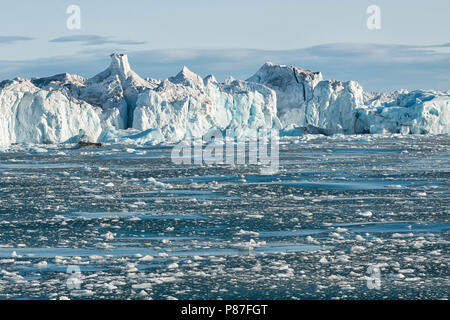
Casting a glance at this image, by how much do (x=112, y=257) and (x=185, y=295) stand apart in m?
1.75

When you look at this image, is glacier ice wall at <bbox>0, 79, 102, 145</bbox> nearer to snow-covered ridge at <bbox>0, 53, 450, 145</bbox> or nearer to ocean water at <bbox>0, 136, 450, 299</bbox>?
snow-covered ridge at <bbox>0, 53, 450, 145</bbox>

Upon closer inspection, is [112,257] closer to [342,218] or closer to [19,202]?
[342,218]

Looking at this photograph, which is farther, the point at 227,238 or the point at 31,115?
the point at 31,115

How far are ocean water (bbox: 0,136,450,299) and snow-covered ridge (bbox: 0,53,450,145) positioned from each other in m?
25.4

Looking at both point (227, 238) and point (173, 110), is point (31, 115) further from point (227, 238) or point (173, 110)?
point (227, 238)

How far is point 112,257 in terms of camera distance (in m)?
7.29

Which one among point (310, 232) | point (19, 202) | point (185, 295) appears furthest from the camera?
point (19, 202)

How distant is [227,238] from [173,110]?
41.2m

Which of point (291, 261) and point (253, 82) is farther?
point (253, 82)

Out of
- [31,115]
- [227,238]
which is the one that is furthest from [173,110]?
[227,238]

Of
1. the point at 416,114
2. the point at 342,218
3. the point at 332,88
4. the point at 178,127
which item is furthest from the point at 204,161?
the point at 332,88

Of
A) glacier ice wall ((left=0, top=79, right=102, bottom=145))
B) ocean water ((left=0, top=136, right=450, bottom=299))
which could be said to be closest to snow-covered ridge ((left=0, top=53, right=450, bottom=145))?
glacier ice wall ((left=0, top=79, right=102, bottom=145))

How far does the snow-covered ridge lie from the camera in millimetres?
40062

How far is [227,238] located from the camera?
8359 mm
